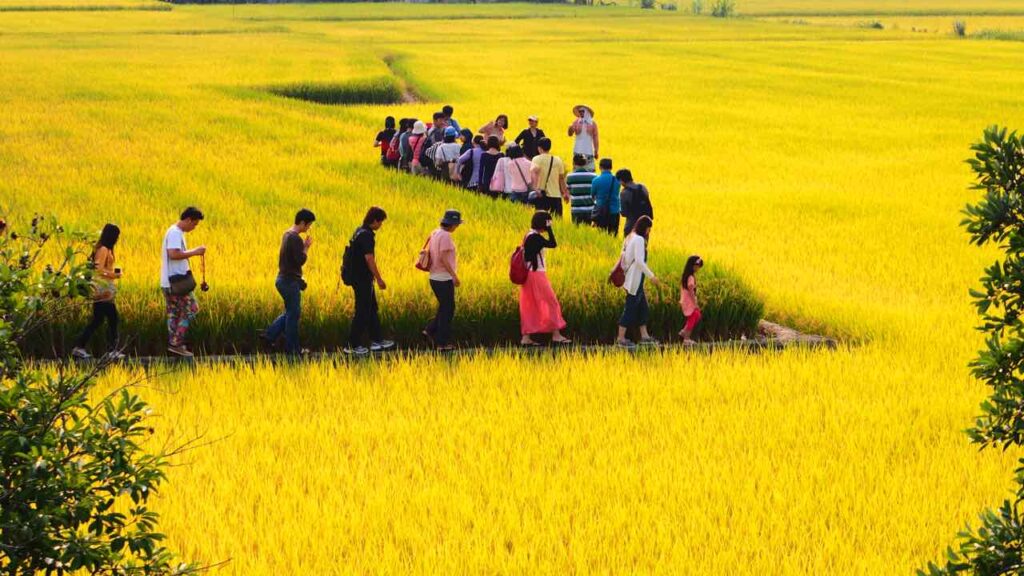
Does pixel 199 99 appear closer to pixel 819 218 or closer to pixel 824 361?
pixel 819 218

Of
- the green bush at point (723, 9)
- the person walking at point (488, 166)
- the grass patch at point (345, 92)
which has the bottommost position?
the person walking at point (488, 166)

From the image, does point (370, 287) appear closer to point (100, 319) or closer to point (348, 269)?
point (348, 269)

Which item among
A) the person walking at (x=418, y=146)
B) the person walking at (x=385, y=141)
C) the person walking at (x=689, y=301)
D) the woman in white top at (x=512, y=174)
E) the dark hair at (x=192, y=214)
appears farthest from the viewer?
the person walking at (x=385, y=141)

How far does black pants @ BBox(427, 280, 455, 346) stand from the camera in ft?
34.6

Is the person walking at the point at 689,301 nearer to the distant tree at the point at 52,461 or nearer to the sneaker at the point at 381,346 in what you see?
the sneaker at the point at 381,346

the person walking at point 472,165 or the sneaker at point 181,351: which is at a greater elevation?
the person walking at point 472,165

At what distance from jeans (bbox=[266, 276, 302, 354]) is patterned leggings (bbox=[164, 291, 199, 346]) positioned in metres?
0.65

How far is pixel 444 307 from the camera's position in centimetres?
1063

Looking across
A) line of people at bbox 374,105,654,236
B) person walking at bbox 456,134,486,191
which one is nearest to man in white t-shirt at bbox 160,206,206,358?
line of people at bbox 374,105,654,236

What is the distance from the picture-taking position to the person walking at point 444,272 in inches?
412

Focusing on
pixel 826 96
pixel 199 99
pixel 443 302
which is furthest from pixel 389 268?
pixel 826 96

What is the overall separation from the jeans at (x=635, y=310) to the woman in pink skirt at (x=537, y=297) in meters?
0.58

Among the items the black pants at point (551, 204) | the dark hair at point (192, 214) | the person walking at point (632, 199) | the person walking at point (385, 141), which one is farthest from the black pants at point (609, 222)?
the person walking at point (385, 141)

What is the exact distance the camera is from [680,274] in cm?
1194
